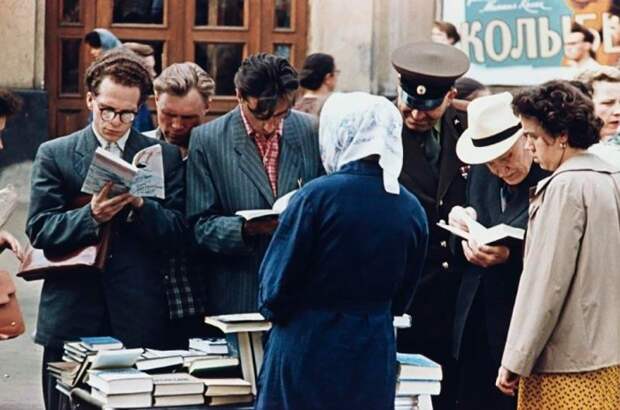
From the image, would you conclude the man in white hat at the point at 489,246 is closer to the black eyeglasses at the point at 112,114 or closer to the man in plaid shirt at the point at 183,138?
the man in plaid shirt at the point at 183,138

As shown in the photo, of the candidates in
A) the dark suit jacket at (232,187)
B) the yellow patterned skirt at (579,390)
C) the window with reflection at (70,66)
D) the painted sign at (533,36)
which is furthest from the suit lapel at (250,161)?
the window with reflection at (70,66)

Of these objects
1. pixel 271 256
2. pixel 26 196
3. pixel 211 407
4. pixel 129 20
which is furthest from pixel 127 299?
pixel 129 20

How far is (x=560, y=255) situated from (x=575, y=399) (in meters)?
0.57

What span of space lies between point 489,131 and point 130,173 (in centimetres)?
171

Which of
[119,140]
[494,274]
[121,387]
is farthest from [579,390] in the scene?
[119,140]

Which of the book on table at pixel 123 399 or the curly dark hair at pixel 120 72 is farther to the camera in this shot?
the curly dark hair at pixel 120 72

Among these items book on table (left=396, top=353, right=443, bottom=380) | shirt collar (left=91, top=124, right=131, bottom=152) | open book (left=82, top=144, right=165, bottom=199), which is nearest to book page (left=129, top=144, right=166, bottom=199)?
open book (left=82, top=144, right=165, bottom=199)

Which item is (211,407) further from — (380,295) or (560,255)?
(560,255)

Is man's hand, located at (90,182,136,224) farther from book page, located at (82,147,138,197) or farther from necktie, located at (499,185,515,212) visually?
necktie, located at (499,185,515,212)

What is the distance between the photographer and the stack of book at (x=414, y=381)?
6797mm

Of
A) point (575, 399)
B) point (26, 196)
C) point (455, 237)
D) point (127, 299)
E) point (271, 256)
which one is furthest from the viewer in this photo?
point (26, 196)

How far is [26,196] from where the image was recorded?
45.9 feet

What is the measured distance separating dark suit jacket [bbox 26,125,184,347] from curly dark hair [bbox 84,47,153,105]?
0.71 ft

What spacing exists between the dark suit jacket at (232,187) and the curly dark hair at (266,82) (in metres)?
0.20
